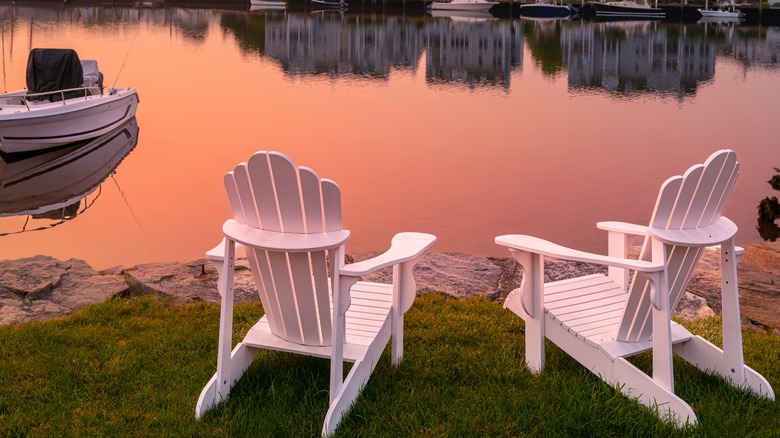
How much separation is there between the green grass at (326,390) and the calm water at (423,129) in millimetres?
5640

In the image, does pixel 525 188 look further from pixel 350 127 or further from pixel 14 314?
pixel 14 314

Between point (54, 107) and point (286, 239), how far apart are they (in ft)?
45.0

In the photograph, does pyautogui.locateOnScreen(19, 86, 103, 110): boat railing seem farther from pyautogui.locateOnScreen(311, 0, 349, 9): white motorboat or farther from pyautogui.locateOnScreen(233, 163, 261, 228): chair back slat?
pyautogui.locateOnScreen(311, 0, 349, 9): white motorboat

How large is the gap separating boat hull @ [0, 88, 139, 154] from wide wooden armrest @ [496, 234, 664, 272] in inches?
524

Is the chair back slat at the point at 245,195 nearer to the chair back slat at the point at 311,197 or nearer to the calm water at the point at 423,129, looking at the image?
the chair back slat at the point at 311,197

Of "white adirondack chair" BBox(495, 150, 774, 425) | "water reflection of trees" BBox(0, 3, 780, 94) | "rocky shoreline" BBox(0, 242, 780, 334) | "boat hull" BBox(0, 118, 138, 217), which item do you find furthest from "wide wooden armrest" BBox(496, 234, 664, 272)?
"water reflection of trees" BBox(0, 3, 780, 94)

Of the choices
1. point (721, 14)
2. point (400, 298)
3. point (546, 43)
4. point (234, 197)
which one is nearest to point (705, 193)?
point (400, 298)

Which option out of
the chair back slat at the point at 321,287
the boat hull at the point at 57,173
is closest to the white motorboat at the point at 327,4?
the boat hull at the point at 57,173

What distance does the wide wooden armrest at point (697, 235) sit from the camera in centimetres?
391

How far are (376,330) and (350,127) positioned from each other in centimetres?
1805

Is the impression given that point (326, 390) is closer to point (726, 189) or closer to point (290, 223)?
point (290, 223)

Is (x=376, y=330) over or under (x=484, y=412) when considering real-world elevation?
over

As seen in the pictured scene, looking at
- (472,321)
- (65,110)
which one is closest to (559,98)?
(65,110)

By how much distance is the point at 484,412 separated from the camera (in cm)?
398
